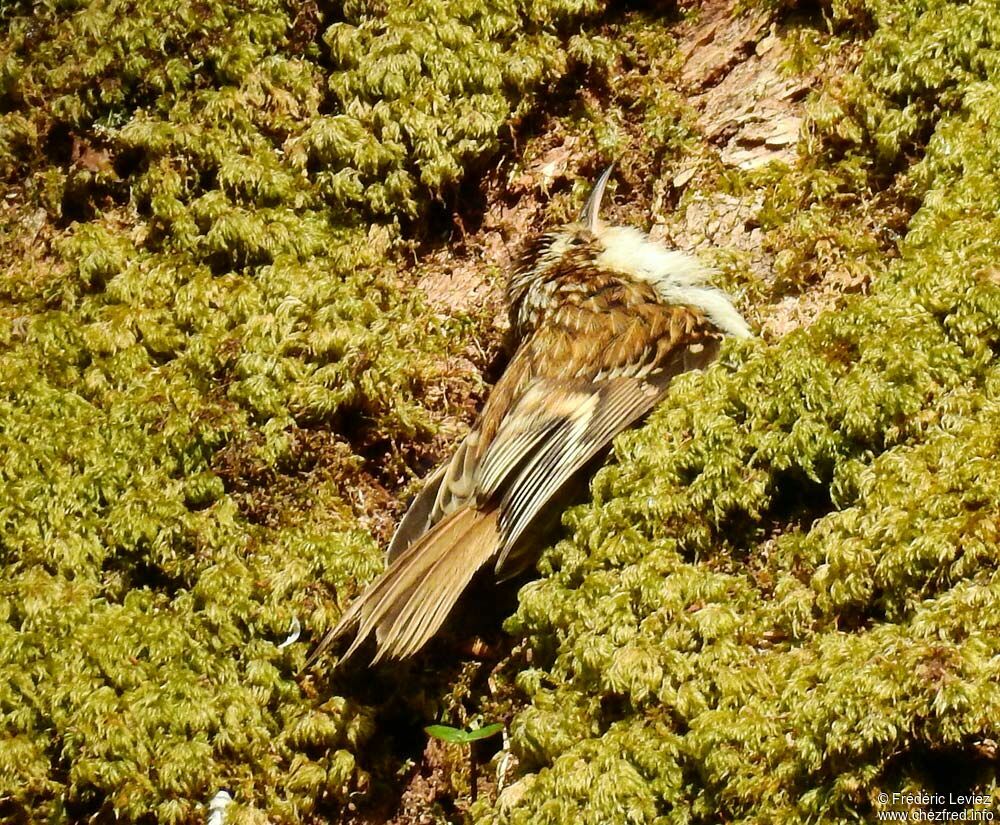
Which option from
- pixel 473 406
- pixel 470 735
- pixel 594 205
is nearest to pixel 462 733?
pixel 470 735

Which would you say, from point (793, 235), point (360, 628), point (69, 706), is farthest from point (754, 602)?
point (69, 706)

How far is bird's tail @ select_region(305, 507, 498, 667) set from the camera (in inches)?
106

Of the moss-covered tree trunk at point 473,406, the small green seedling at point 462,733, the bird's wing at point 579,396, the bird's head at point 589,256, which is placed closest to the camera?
the moss-covered tree trunk at point 473,406

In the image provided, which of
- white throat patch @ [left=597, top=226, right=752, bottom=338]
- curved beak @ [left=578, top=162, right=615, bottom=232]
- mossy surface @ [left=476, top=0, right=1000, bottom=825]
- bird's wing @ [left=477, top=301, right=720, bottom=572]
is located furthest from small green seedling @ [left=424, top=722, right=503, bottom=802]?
curved beak @ [left=578, top=162, right=615, bottom=232]

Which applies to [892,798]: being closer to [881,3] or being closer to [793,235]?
[793,235]

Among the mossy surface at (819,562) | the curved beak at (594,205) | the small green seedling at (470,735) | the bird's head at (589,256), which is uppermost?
the curved beak at (594,205)

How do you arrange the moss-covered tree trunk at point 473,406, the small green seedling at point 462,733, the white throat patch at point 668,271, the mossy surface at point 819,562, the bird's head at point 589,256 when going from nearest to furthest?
the mossy surface at point 819,562 < the moss-covered tree trunk at point 473,406 < the small green seedling at point 462,733 < the white throat patch at point 668,271 < the bird's head at point 589,256

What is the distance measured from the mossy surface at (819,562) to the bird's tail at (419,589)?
18cm

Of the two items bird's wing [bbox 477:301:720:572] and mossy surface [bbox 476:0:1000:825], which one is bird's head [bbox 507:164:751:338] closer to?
bird's wing [bbox 477:301:720:572]

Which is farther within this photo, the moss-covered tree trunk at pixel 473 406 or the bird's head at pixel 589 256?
the bird's head at pixel 589 256

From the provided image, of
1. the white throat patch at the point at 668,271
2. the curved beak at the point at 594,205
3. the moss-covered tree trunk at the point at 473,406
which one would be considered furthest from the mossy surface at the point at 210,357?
the white throat patch at the point at 668,271

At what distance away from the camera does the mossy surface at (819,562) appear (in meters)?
2.04

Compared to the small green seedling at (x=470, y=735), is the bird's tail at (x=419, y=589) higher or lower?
higher

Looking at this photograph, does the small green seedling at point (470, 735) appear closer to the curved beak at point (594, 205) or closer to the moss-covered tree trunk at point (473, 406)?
the moss-covered tree trunk at point (473, 406)
